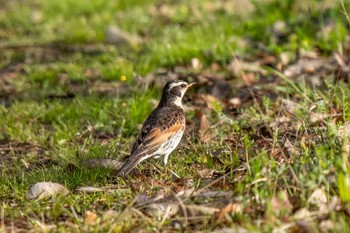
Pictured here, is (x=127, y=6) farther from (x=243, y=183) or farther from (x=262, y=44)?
(x=243, y=183)

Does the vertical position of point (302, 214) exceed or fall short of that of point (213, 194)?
it exceeds it

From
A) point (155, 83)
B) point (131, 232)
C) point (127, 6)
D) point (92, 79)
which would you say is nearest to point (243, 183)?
Answer: point (131, 232)

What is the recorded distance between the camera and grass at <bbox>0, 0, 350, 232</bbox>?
17.8ft

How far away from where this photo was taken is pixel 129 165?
22.0 ft

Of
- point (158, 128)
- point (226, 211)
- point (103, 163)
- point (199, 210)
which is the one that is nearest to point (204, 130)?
point (158, 128)

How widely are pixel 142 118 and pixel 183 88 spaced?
77 cm

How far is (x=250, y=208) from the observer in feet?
17.8

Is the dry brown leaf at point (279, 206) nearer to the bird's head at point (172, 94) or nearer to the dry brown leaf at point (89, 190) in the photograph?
the dry brown leaf at point (89, 190)

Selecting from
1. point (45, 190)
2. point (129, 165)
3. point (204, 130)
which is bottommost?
point (204, 130)

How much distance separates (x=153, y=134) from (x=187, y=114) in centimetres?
174

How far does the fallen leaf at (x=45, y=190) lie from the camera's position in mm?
6148

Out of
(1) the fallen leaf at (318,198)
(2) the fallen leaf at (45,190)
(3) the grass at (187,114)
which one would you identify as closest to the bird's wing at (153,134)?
(3) the grass at (187,114)

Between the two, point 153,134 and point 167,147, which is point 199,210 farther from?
point 153,134

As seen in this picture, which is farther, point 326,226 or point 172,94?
point 172,94
